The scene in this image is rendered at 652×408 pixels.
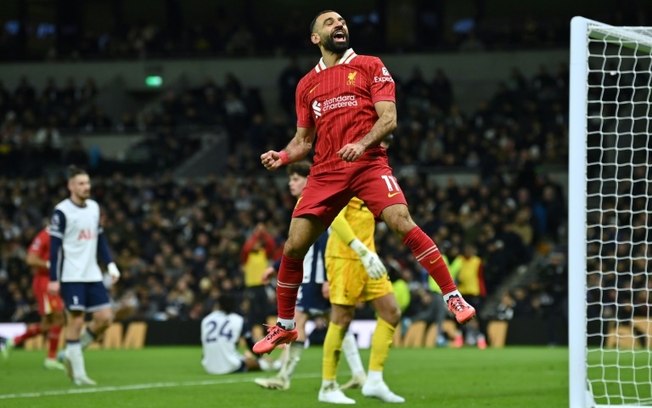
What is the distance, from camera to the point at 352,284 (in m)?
10.7

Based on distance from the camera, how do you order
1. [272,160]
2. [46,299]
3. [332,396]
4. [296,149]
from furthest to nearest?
[46,299]
[332,396]
[296,149]
[272,160]

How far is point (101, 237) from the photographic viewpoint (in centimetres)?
1373

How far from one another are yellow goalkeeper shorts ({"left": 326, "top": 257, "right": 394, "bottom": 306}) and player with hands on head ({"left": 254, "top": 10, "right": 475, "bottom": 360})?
6.11 feet

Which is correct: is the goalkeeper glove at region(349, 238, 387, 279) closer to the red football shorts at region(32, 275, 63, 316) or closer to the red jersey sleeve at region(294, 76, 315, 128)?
the red jersey sleeve at region(294, 76, 315, 128)

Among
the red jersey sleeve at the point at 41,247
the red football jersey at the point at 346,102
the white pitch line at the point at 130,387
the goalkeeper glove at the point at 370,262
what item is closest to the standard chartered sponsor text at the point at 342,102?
the red football jersey at the point at 346,102

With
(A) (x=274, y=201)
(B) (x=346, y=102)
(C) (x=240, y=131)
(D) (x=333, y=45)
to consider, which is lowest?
(A) (x=274, y=201)

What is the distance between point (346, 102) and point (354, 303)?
2.65 meters

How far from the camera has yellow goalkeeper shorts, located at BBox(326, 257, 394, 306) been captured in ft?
35.0

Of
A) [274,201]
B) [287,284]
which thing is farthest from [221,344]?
[274,201]

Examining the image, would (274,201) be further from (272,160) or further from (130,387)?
(272,160)

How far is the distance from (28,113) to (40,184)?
4.13m

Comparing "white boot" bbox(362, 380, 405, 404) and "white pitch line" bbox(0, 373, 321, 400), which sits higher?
"white boot" bbox(362, 380, 405, 404)

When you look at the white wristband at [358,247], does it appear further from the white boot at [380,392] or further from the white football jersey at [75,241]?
the white football jersey at [75,241]

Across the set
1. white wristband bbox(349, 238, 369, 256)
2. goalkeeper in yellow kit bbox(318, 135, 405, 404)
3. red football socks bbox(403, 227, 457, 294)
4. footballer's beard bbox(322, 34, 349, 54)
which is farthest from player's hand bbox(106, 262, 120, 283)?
red football socks bbox(403, 227, 457, 294)
